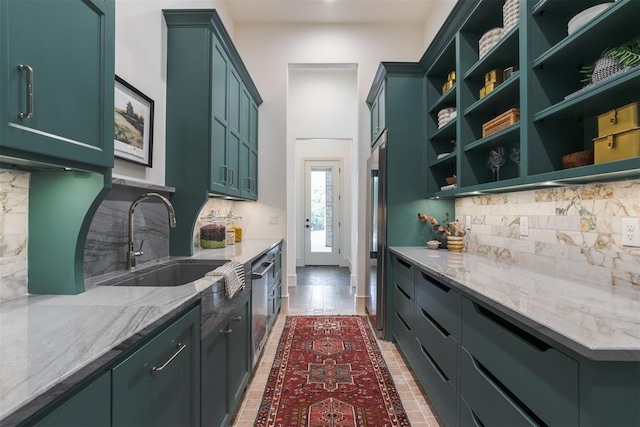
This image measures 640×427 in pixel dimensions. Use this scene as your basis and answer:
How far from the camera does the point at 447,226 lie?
117 inches

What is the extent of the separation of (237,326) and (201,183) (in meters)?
1.07

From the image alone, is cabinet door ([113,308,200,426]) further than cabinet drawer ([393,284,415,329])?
No

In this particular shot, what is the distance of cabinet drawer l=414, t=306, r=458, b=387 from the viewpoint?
1.56 metres

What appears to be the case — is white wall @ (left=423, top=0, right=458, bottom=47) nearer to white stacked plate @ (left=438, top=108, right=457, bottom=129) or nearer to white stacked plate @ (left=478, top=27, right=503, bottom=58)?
white stacked plate @ (left=438, top=108, right=457, bottom=129)

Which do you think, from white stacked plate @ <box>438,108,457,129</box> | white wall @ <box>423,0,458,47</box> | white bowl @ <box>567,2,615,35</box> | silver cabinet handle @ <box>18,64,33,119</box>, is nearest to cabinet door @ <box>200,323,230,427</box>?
silver cabinet handle @ <box>18,64,33,119</box>

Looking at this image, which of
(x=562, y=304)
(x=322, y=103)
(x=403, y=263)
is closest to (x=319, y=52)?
(x=322, y=103)

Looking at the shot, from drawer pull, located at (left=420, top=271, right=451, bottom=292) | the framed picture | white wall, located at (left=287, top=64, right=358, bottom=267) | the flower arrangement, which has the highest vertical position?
white wall, located at (left=287, top=64, right=358, bottom=267)

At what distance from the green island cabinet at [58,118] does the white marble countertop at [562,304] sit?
58.1 inches

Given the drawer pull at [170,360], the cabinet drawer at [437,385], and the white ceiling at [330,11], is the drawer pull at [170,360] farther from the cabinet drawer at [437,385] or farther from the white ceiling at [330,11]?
the white ceiling at [330,11]

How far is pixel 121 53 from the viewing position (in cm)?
178

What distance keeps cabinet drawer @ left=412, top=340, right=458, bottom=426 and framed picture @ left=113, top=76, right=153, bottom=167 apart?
2.15 metres

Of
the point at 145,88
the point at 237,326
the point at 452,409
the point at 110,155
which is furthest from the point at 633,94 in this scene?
the point at 145,88

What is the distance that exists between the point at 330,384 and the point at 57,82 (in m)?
2.24

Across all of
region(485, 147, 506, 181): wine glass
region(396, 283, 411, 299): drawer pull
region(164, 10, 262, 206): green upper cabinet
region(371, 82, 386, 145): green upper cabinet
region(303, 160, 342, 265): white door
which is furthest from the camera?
region(303, 160, 342, 265): white door
